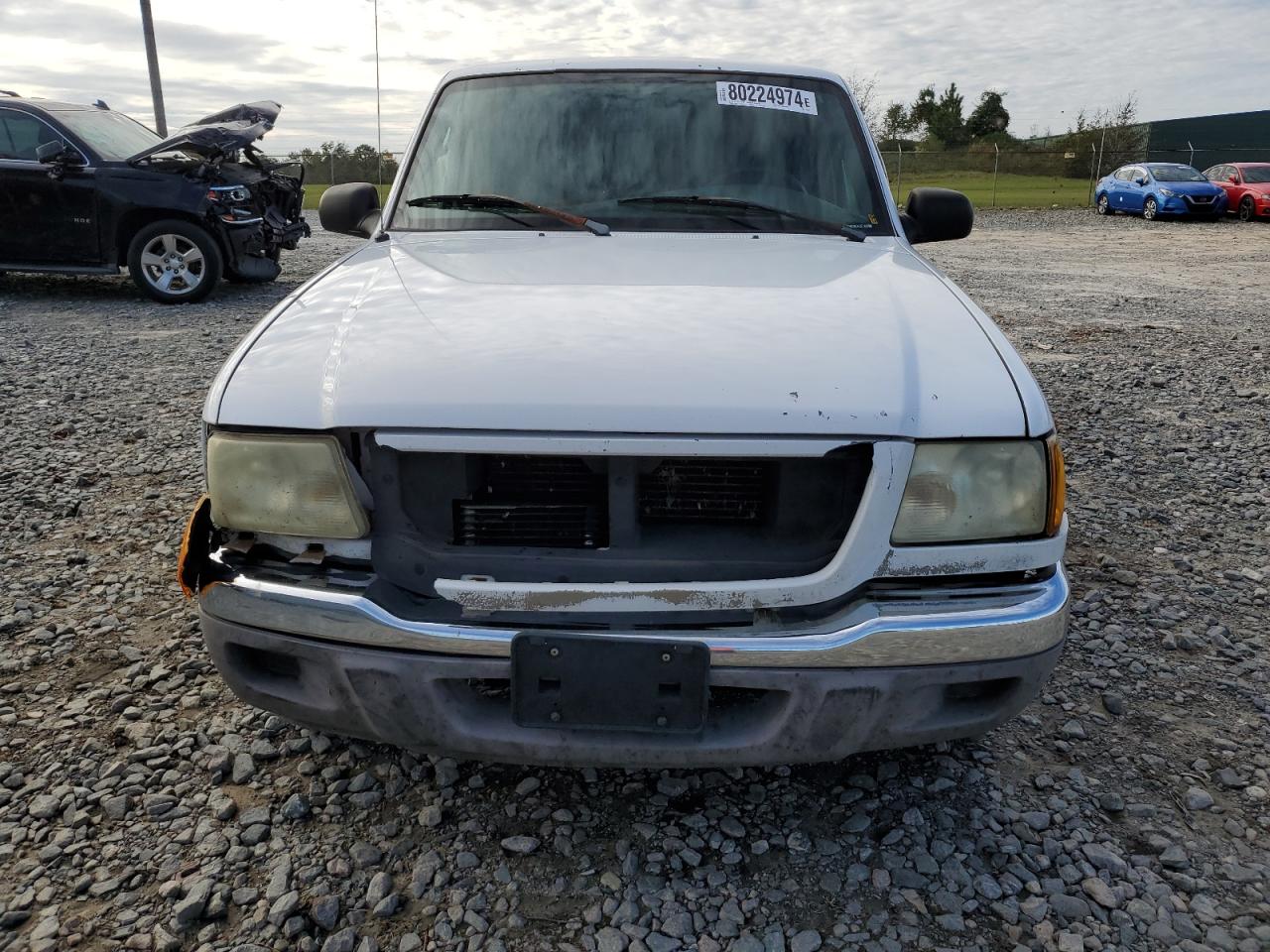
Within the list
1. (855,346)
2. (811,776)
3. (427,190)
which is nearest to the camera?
(855,346)

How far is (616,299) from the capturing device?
6.89 ft

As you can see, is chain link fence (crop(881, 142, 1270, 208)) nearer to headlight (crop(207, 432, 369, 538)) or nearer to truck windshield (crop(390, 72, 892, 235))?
truck windshield (crop(390, 72, 892, 235))

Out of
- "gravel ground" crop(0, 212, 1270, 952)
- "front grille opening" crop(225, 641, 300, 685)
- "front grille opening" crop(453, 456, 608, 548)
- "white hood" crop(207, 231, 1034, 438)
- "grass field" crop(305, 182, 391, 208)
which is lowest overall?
"gravel ground" crop(0, 212, 1270, 952)

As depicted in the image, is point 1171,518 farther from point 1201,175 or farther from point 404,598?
point 1201,175

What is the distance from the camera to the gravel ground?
183 cm

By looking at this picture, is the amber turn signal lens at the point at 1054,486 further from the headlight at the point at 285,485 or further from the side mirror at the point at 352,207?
the side mirror at the point at 352,207

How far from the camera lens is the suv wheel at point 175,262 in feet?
27.7

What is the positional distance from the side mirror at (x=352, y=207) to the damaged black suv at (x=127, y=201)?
566 centimetres

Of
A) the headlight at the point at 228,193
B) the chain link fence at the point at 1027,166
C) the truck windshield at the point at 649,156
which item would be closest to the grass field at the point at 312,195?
the headlight at the point at 228,193

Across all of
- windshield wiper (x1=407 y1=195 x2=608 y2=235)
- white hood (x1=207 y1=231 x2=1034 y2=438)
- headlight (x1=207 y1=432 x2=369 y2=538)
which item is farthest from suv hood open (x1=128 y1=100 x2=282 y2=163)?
headlight (x1=207 y1=432 x2=369 y2=538)

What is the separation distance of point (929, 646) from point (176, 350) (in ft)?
21.7

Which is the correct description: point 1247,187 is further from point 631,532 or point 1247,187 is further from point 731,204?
point 631,532

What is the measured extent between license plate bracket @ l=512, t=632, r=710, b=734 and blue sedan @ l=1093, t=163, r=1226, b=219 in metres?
23.7

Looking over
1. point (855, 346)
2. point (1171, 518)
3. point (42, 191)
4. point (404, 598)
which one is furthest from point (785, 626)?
point (42, 191)
